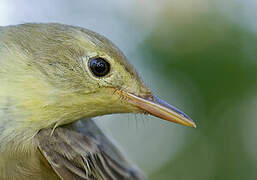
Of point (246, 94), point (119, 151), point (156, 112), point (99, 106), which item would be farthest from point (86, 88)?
point (246, 94)

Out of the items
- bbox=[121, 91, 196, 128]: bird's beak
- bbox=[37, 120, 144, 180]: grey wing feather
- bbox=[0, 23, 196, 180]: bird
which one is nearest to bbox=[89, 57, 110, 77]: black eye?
bbox=[0, 23, 196, 180]: bird

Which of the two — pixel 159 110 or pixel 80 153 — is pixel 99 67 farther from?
pixel 80 153

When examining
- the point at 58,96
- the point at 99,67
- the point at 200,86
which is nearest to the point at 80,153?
the point at 58,96

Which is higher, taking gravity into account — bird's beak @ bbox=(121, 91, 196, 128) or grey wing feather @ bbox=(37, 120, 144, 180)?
bird's beak @ bbox=(121, 91, 196, 128)

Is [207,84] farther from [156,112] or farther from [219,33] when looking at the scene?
[156,112]

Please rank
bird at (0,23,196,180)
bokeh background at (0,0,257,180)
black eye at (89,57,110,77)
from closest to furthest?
bird at (0,23,196,180) < black eye at (89,57,110,77) < bokeh background at (0,0,257,180)

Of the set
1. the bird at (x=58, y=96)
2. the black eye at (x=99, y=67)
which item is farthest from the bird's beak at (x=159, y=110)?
the black eye at (x=99, y=67)

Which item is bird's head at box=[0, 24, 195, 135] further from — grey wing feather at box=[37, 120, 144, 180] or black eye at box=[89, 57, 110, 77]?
grey wing feather at box=[37, 120, 144, 180]
